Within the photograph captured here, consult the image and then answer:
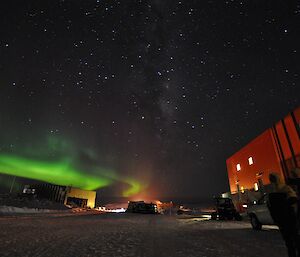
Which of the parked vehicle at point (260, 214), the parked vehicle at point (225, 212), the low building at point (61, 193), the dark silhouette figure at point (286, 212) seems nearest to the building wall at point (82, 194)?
the low building at point (61, 193)

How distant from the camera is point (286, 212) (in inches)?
156

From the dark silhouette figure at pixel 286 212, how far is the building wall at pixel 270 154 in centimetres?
1710

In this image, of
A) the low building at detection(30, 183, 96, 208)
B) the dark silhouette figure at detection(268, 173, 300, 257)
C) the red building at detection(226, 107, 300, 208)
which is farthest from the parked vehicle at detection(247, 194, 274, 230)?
the low building at detection(30, 183, 96, 208)

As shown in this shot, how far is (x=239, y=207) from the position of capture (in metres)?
28.5

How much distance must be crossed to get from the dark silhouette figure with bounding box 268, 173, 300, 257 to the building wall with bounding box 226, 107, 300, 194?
17099 mm

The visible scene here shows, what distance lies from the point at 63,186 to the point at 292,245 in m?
65.0

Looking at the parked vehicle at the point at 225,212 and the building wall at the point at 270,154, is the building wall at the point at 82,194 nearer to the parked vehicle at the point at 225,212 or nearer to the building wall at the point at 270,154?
the building wall at the point at 270,154

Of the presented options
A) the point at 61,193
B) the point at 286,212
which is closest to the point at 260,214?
the point at 286,212

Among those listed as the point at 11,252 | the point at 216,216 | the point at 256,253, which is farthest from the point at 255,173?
the point at 11,252

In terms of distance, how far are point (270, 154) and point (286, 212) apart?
2509 centimetres

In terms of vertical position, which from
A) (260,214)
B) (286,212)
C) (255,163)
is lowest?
(286,212)

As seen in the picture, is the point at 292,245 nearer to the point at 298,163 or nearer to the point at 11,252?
the point at 11,252

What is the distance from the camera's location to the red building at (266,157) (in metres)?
22.8

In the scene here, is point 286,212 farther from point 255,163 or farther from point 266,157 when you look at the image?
point 255,163
